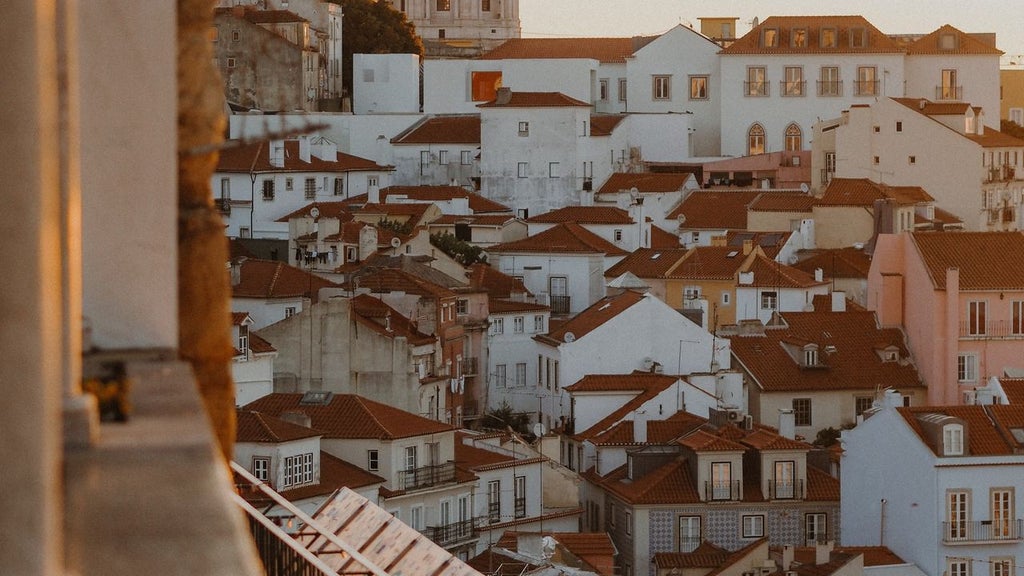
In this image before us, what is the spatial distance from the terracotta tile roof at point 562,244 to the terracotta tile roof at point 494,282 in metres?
2.08

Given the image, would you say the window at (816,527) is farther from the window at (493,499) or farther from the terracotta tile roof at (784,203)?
the terracotta tile roof at (784,203)

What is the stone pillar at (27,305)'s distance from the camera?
7.34 ft

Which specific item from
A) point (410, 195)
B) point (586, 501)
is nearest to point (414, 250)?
point (410, 195)

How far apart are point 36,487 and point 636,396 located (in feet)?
129

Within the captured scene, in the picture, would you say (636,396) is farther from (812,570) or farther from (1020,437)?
(812,570)

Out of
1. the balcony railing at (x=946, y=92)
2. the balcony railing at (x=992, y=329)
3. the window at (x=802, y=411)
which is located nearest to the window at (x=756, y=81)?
the balcony railing at (x=946, y=92)

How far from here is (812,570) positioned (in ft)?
97.8

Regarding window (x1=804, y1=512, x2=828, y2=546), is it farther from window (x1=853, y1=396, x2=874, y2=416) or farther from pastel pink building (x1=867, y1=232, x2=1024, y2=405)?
pastel pink building (x1=867, y1=232, x2=1024, y2=405)

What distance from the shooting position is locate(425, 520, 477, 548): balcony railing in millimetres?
33531

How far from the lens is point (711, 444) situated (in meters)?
35.5

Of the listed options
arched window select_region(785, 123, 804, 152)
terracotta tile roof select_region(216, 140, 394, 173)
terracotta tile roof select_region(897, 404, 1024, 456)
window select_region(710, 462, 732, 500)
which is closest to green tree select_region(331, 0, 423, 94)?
terracotta tile roof select_region(216, 140, 394, 173)

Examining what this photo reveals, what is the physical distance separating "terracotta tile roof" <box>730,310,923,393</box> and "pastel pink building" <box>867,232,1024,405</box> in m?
0.46

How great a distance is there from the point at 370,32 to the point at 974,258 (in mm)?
35757

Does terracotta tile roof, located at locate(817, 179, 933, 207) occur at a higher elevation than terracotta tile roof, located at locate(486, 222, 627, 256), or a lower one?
higher
